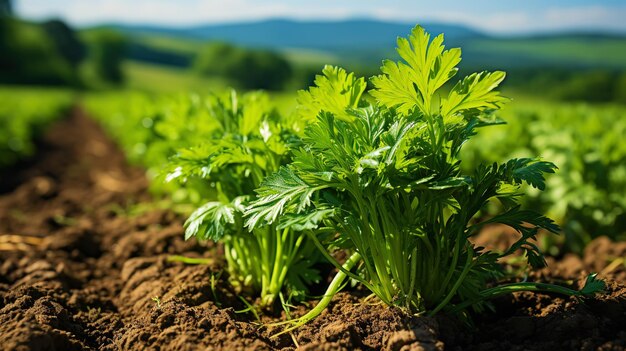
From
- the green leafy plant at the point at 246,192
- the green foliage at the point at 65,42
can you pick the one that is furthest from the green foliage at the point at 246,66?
the green leafy plant at the point at 246,192

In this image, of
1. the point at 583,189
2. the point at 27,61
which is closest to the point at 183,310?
the point at 583,189

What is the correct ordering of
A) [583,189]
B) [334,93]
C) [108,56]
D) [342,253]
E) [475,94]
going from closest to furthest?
[475,94], [334,93], [342,253], [583,189], [108,56]

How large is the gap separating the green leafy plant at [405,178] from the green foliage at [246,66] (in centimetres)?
6078

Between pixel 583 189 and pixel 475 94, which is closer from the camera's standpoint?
pixel 475 94

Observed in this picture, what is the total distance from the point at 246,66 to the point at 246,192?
74581mm

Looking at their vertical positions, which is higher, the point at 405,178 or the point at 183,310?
the point at 405,178

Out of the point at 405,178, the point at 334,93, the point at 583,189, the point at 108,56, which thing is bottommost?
the point at 108,56

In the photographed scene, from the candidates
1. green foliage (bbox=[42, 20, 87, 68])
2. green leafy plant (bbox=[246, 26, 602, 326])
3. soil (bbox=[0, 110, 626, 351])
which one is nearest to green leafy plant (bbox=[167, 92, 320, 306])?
soil (bbox=[0, 110, 626, 351])

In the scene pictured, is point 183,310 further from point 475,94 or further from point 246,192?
point 475,94

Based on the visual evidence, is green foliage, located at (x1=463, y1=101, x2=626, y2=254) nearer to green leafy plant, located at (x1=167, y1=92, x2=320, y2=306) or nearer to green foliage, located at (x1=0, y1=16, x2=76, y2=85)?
green leafy plant, located at (x1=167, y1=92, x2=320, y2=306)

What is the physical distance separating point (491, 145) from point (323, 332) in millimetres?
4416

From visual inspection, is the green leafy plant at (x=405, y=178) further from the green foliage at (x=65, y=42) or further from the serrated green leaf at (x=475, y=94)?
the green foliage at (x=65, y=42)

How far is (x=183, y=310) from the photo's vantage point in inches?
107

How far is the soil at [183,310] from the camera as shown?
2.41 meters
